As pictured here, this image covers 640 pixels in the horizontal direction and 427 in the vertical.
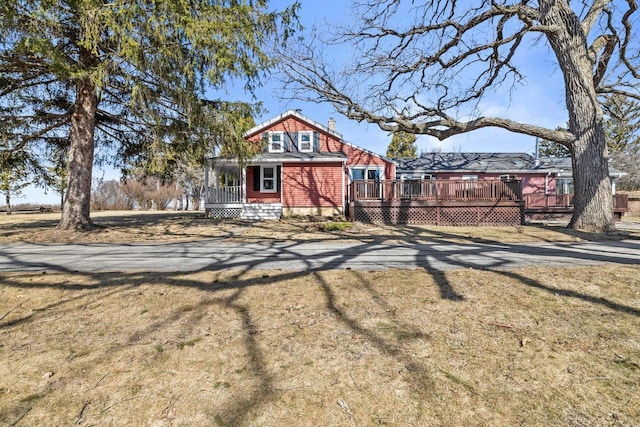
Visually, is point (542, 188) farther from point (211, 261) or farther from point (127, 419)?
point (127, 419)

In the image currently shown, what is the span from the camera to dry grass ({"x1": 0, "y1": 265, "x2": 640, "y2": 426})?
7.03ft

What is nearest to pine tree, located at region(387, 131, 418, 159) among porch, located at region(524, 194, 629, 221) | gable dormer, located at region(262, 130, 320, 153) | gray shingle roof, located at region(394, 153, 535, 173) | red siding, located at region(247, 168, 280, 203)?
gray shingle roof, located at region(394, 153, 535, 173)

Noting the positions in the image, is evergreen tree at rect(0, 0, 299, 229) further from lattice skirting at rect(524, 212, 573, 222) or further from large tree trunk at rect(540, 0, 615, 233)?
lattice skirting at rect(524, 212, 573, 222)

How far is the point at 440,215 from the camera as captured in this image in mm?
15266

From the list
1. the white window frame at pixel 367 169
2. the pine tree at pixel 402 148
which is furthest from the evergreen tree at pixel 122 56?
the pine tree at pixel 402 148

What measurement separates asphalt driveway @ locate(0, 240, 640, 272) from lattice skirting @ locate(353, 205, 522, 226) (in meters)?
6.63

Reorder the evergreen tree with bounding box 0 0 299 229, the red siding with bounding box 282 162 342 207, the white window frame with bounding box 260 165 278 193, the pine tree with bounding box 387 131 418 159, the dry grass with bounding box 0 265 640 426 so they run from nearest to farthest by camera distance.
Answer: the dry grass with bounding box 0 265 640 426 < the evergreen tree with bounding box 0 0 299 229 < the red siding with bounding box 282 162 342 207 < the white window frame with bounding box 260 165 278 193 < the pine tree with bounding box 387 131 418 159

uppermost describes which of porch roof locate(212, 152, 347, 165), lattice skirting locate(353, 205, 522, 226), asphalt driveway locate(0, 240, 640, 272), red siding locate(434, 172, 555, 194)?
porch roof locate(212, 152, 347, 165)

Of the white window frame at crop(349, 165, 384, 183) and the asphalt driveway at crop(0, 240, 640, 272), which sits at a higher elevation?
the white window frame at crop(349, 165, 384, 183)

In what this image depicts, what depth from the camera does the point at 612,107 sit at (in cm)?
1450

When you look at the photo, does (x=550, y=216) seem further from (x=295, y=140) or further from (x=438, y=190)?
(x=295, y=140)

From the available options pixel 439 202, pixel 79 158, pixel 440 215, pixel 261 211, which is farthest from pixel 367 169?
pixel 79 158

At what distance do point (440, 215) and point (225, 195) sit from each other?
451 inches

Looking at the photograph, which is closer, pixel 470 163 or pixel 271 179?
pixel 271 179
